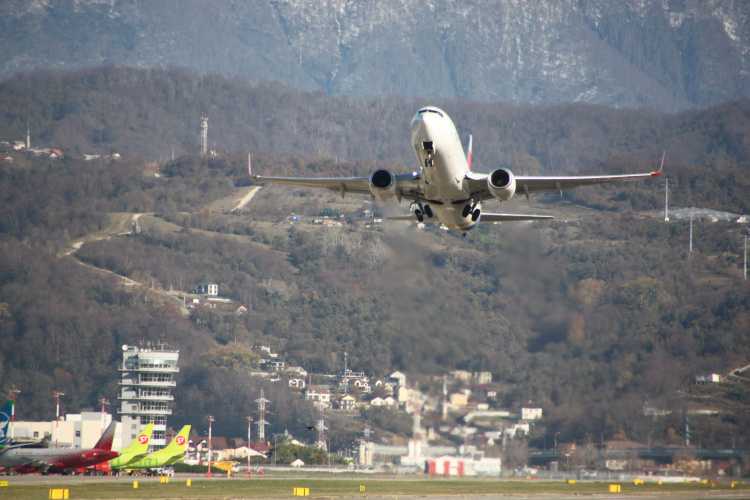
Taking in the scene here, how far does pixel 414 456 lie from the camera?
52.1 metres

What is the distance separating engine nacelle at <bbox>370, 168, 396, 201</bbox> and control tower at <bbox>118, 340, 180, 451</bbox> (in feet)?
307

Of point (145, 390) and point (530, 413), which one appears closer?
point (530, 413)

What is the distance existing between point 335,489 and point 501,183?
29274mm

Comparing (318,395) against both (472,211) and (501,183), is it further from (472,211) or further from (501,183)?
(501,183)

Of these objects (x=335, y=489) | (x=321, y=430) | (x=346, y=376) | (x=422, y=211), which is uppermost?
(x=422, y=211)

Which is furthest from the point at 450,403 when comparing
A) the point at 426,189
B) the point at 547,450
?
the point at 426,189

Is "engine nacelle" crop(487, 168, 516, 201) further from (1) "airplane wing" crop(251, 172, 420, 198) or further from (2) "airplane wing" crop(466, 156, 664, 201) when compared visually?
(1) "airplane wing" crop(251, 172, 420, 198)

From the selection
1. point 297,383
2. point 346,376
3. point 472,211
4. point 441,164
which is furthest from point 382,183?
point 297,383

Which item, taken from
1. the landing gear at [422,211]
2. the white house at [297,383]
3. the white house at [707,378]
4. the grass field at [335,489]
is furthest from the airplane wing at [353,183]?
the white house at [297,383]

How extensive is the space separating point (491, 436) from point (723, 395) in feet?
72.7

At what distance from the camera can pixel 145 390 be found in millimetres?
123500

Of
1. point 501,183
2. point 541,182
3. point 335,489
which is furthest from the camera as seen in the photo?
point 335,489

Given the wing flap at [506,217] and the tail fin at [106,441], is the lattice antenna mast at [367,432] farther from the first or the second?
the tail fin at [106,441]

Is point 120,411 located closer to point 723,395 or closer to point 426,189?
point 723,395
